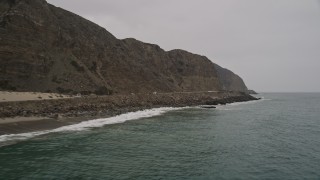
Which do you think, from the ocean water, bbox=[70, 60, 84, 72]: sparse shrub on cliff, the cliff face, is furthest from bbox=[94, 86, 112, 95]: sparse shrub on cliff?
the ocean water

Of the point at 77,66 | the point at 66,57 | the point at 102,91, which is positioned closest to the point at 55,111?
the point at 102,91

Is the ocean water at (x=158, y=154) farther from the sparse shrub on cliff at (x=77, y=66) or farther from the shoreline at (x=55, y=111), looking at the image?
the sparse shrub on cliff at (x=77, y=66)

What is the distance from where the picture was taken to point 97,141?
30656mm

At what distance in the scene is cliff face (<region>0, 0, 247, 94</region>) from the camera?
64625 mm

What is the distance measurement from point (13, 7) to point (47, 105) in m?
35.1

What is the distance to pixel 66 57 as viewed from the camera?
253 ft

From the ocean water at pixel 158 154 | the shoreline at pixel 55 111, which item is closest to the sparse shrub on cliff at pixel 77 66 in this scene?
the shoreline at pixel 55 111

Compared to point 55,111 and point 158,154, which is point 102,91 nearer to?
point 55,111

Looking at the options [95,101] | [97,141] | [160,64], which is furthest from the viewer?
[160,64]

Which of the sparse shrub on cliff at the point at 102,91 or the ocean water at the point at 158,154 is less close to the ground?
the sparse shrub on cliff at the point at 102,91

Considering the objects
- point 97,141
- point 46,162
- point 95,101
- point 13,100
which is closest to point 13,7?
point 95,101

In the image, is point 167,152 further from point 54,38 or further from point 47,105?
point 54,38

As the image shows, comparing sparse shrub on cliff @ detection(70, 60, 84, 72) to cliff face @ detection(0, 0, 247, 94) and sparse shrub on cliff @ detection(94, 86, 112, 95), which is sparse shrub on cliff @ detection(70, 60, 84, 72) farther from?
sparse shrub on cliff @ detection(94, 86, 112, 95)

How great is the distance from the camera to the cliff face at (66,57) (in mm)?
64625
